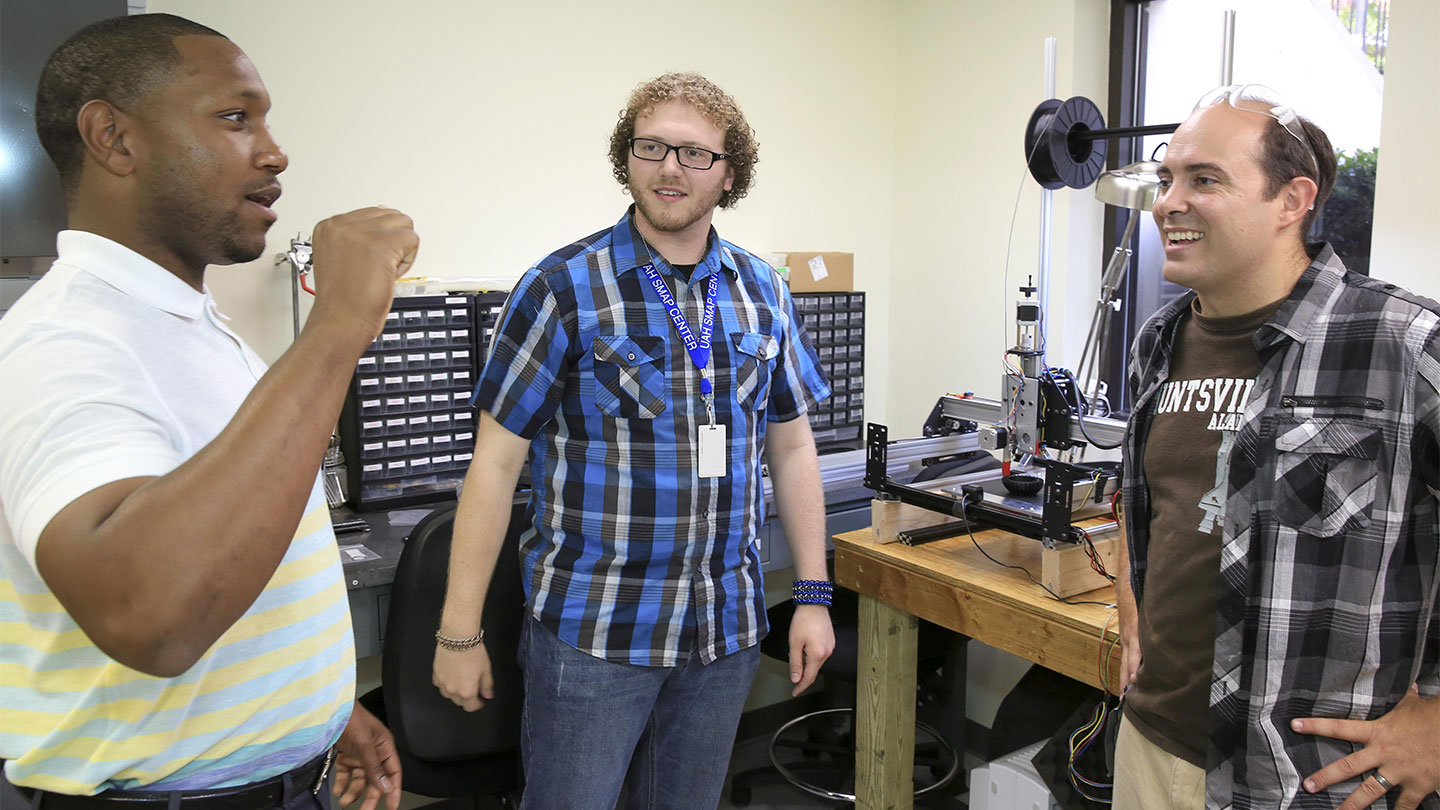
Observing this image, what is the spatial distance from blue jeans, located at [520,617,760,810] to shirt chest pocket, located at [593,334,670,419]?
0.37 meters

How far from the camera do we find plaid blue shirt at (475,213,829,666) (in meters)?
1.54

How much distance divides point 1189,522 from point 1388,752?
1.08ft

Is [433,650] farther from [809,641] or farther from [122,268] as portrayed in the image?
[122,268]

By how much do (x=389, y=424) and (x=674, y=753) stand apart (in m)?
1.18

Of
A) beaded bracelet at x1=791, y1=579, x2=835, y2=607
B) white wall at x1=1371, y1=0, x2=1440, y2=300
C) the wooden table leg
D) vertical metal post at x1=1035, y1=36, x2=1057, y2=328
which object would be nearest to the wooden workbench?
the wooden table leg

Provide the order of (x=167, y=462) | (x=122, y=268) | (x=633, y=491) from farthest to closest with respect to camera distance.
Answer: (x=633, y=491) < (x=122, y=268) < (x=167, y=462)

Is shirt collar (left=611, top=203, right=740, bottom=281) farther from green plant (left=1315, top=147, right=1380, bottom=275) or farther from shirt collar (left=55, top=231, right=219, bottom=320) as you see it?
green plant (left=1315, top=147, right=1380, bottom=275)

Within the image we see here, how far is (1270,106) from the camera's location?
131cm

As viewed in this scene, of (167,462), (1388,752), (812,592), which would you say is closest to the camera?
(167,462)

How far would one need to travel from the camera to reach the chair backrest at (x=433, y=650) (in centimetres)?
176

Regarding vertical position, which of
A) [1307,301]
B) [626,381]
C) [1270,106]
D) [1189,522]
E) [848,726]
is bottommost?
[848,726]

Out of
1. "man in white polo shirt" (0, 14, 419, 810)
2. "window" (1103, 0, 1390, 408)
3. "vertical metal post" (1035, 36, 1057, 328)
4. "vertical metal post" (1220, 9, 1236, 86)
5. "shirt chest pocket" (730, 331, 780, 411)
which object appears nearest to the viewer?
"man in white polo shirt" (0, 14, 419, 810)

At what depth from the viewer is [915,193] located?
3.55 m

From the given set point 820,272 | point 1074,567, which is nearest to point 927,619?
point 1074,567
